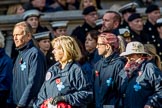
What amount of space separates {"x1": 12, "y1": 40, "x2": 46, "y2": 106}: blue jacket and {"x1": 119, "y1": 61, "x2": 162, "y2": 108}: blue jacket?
1222mm

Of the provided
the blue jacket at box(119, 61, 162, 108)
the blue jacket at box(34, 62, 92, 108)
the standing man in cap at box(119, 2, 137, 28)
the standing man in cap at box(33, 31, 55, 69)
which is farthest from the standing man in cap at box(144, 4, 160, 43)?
the blue jacket at box(34, 62, 92, 108)

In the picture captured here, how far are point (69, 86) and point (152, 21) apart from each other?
18.8 ft

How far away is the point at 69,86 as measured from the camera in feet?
38.4

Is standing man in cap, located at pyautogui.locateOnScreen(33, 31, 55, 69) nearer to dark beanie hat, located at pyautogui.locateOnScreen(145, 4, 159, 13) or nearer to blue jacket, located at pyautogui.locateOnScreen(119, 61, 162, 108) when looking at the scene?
blue jacket, located at pyautogui.locateOnScreen(119, 61, 162, 108)

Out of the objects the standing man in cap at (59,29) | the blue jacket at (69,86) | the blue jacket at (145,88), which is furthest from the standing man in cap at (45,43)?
the blue jacket at (69,86)

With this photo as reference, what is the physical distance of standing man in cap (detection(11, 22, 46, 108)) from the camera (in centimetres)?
1246

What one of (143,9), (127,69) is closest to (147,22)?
(143,9)

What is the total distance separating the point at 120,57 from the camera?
12.9m

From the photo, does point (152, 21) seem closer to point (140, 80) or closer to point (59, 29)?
point (59, 29)

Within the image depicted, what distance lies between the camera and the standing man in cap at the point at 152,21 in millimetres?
16672

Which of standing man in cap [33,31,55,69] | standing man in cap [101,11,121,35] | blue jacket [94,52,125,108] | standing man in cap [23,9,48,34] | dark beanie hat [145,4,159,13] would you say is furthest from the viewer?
dark beanie hat [145,4,159,13]

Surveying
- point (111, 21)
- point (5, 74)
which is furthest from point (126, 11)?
point (5, 74)

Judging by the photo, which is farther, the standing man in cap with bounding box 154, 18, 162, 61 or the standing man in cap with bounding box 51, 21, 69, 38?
the standing man in cap with bounding box 154, 18, 162, 61

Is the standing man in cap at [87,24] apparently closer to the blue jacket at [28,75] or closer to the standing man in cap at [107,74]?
the standing man in cap at [107,74]
